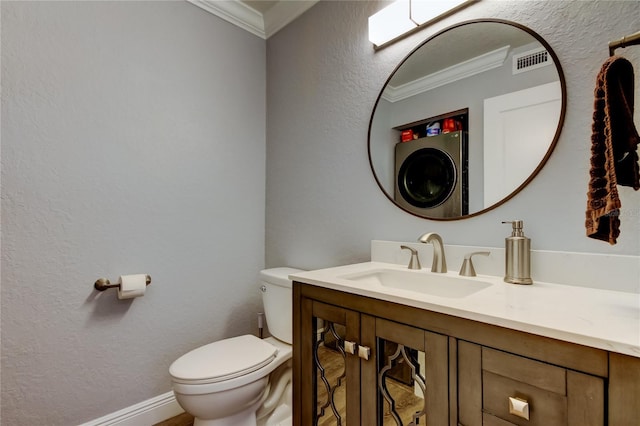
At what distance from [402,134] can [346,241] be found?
2.00 feet

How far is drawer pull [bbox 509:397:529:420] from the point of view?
24.1 inches

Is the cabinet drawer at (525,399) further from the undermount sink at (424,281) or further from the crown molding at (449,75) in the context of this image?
the crown molding at (449,75)

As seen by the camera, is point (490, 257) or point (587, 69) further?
point (490, 257)

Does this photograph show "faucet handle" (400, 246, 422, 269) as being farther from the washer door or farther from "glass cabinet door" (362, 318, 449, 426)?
"glass cabinet door" (362, 318, 449, 426)

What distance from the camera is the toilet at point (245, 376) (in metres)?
1.22

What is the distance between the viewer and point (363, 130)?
5.13 ft

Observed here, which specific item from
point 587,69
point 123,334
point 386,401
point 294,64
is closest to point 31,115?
point 123,334

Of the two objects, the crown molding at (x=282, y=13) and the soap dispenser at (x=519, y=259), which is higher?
the crown molding at (x=282, y=13)

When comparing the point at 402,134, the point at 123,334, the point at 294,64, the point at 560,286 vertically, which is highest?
the point at 294,64

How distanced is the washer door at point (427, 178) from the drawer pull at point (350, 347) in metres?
0.68

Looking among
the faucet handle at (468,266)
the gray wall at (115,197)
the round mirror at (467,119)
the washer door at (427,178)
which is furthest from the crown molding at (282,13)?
the faucet handle at (468,266)

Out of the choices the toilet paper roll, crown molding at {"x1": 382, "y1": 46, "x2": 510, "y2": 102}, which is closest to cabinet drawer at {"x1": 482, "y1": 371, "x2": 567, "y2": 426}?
crown molding at {"x1": 382, "y1": 46, "x2": 510, "y2": 102}

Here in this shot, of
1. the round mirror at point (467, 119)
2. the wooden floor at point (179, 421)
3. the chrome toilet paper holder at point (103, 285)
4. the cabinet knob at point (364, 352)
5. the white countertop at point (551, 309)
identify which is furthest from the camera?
the wooden floor at point (179, 421)

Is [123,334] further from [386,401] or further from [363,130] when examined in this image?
[363,130]
